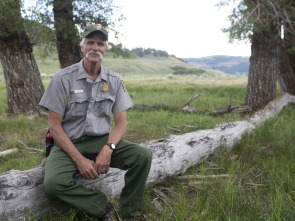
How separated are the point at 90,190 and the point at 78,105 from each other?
0.93 m

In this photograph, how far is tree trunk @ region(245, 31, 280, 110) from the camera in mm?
9180

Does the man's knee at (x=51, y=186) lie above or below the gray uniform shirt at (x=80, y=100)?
below

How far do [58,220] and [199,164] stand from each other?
8.39 ft

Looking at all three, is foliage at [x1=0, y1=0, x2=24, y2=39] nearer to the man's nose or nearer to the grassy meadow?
the grassy meadow

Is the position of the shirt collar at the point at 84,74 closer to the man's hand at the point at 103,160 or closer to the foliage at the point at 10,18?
the man's hand at the point at 103,160

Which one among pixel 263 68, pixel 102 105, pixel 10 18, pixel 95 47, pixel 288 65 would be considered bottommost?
pixel 102 105

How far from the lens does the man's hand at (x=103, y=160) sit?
277 centimetres

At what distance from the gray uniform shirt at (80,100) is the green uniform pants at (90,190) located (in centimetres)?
14

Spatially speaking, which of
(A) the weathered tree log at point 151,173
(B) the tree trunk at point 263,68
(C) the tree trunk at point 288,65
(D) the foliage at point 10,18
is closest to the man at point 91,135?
(A) the weathered tree log at point 151,173

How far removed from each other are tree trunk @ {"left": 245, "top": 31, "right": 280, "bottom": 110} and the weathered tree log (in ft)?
12.1

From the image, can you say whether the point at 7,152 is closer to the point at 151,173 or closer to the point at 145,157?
the point at 151,173

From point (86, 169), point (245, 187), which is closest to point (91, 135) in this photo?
point (86, 169)

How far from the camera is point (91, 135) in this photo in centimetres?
305

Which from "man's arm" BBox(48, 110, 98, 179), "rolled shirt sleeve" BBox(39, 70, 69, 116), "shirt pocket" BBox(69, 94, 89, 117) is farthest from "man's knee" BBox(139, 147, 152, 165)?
"rolled shirt sleeve" BBox(39, 70, 69, 116)
